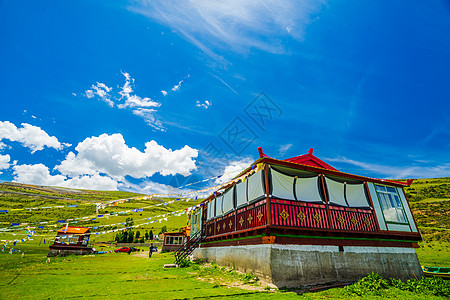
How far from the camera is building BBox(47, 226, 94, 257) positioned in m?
33.7

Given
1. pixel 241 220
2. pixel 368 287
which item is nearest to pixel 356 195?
pixel 368 287

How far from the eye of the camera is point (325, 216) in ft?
40.1

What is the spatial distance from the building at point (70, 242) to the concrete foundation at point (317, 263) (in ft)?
108

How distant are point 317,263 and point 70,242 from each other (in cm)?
4020

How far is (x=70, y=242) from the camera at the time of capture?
115 feet

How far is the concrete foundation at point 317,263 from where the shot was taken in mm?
10203

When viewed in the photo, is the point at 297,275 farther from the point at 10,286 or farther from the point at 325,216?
the point at 10,286

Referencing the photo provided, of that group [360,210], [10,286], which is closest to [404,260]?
[360,210]

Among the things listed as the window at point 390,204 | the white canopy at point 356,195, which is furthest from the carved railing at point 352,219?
the window at point 390,204

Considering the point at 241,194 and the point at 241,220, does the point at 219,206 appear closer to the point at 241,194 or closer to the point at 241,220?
the point at 241,194

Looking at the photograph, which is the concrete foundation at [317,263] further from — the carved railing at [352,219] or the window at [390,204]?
the window at [390,204]

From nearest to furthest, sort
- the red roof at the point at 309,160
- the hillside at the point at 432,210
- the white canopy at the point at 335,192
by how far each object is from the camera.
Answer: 1. the white canopy at the point at 335,192
2. the red roof at the point at 309,160
3. the hillside at the point at 432,210

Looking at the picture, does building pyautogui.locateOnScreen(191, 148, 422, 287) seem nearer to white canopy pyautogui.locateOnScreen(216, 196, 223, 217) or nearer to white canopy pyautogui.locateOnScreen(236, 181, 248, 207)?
white canopy pyautogui.locateOnScreen(236, 181, 248, 207)

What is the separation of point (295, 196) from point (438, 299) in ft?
24.4
